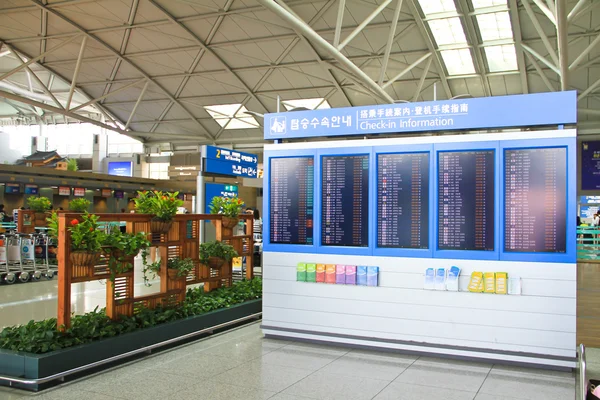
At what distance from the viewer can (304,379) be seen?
4820 mm

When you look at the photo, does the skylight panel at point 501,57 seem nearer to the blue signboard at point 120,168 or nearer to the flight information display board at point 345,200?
the flight information display board at point 345,200

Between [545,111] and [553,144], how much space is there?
0.35 metres

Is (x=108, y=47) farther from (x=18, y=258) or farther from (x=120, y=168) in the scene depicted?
(x=120, y=168)

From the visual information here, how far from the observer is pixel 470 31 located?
14.9m

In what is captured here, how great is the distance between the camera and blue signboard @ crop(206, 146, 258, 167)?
1015 cm

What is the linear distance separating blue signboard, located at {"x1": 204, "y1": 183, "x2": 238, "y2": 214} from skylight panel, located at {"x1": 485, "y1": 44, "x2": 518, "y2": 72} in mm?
10256

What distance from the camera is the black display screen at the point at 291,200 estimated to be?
6.32 meters

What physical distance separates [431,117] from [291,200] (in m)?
1.94

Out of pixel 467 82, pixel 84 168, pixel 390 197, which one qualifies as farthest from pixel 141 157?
pixel 390 197

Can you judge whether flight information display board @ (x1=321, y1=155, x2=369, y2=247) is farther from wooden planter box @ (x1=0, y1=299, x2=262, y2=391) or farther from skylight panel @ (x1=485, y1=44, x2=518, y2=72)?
skylight panel @ (x1=485, y1=44, x2=518, y2=72)

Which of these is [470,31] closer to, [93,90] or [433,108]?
[433,108]

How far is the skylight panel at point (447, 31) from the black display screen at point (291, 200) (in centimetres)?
1071

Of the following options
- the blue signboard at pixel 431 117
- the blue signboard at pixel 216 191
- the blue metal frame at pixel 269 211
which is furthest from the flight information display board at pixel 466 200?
the blue signboard at pixel 216 191

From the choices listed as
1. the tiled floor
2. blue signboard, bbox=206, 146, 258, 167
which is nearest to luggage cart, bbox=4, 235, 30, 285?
blue signboard, bbox=206, 146, 258, 167
